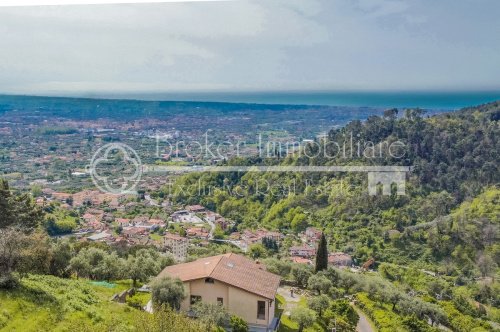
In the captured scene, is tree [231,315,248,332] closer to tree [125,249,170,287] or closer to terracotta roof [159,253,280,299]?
terracotta roof [159,253,280,299]

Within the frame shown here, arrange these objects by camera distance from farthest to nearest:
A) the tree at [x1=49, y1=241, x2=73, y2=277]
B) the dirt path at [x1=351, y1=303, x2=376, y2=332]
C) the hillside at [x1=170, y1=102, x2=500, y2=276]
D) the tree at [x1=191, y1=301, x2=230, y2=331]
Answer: the hillside at [x1=170, y1=102, x2=500, y2=276], the dirt path at [x1=351, y1=303, x2=376, y2=332], the tree at [x1=49, y1=241, x2=73, y2=277], the tree at [x1=191, y1=301, x2=230, y2=331]

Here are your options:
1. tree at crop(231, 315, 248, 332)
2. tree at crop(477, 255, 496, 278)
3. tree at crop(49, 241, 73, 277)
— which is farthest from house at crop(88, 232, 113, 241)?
tree at crop(477, 255, 496, 278)

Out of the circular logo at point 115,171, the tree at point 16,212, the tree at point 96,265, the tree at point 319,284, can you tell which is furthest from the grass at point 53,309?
the circular logo at point 115,171

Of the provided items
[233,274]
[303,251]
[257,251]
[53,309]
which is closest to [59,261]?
[233,274]

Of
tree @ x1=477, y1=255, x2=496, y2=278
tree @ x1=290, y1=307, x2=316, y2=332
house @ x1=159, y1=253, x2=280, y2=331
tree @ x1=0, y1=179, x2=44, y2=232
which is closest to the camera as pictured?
house @ x1=159, y1=253, x2=280, y2=331

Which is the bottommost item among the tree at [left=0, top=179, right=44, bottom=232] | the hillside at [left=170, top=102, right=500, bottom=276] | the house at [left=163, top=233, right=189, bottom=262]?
the house at [left=163, top=233, right=189, bottom=262]

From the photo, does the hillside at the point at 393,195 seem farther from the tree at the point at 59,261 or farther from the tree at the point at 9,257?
the tree at the point at 9,257

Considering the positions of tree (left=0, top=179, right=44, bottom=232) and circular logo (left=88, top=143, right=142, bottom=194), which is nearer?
tree (left=0, top=179, right=44, bottom=232)
